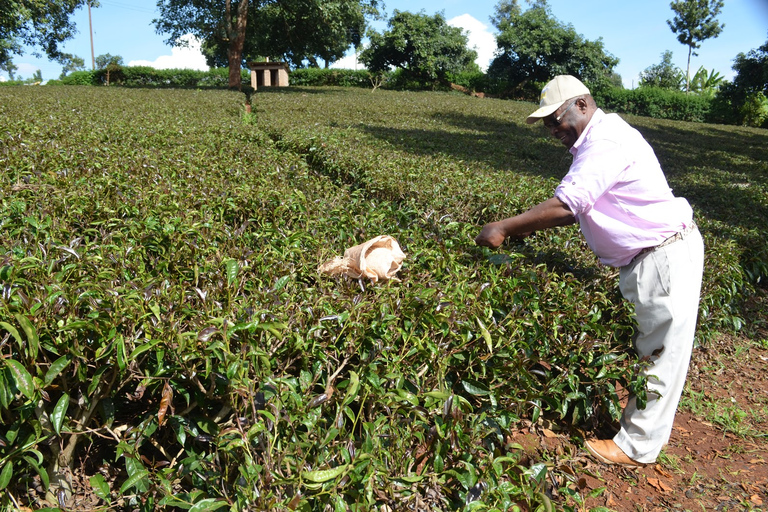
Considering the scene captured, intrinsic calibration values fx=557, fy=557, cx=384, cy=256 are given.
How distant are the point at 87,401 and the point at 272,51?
26.8 m

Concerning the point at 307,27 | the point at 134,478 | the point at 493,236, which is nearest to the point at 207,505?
the point at 134,478

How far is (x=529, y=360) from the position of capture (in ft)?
8.41

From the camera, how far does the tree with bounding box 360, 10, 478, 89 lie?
36.2 m

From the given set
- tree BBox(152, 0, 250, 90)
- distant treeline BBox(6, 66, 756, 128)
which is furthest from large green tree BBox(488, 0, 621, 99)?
tree BBox(152, 0, 250, 90)

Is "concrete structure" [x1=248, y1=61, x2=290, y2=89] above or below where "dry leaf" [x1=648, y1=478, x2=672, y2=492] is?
above

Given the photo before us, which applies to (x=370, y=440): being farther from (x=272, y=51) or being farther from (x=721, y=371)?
(x=272, y=51)

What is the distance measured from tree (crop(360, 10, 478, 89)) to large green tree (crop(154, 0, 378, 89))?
413 inches

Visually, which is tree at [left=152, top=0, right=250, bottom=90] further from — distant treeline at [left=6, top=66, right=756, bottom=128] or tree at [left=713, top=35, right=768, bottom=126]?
tree at [left=713, top=35, right=768, bottom=126]

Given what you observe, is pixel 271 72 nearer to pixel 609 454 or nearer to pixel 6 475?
pixel 609 454

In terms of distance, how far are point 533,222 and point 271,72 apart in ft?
104

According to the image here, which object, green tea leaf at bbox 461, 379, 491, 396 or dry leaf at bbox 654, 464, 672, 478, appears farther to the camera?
dry leaf at bbox 654, 464, 672, 478

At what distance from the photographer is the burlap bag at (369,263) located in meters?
2.71

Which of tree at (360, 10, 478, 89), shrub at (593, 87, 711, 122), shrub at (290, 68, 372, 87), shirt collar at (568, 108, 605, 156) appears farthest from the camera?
shrub at (290, 68, 372, 87)

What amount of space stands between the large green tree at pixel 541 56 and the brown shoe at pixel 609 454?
33869 mm
